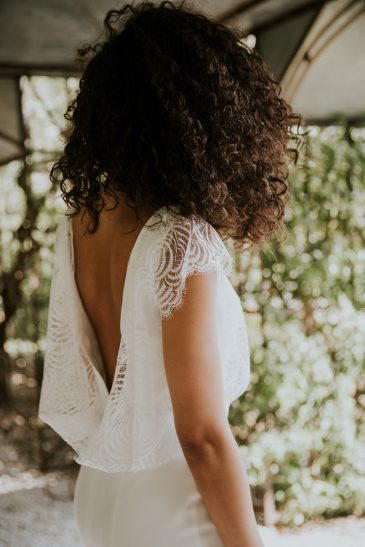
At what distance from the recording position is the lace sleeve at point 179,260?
1.05 meters

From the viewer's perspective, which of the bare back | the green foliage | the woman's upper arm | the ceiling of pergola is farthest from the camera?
the green foliage

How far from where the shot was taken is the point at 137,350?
1118 mm

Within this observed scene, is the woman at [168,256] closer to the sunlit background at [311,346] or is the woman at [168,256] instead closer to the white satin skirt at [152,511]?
the white satin skirt at [152,511]

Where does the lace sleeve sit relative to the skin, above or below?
above

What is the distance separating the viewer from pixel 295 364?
3062 millimetres

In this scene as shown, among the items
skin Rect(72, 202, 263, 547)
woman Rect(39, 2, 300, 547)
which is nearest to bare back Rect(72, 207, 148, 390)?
woman Rect(39, 2, 300, 547)

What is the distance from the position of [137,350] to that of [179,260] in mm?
186

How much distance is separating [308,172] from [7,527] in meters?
2.31

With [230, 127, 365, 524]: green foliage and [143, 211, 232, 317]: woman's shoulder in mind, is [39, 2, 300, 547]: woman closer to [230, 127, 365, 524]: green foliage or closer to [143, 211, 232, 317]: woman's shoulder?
[143, 211, 232, 317]: woman's shoulder

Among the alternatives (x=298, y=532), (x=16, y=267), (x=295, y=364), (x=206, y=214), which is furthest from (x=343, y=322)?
(x=206, y=214)

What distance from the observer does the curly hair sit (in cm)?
111

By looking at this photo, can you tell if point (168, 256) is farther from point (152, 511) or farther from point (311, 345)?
point (311, 345)

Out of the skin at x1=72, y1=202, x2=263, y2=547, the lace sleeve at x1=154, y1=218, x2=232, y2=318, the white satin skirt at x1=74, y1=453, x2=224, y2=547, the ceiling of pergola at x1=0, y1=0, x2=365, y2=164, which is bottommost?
the white satin skirt at x1=74, y1=453, x2=224, y2=547

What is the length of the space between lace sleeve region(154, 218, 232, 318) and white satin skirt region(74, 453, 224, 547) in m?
0.32
